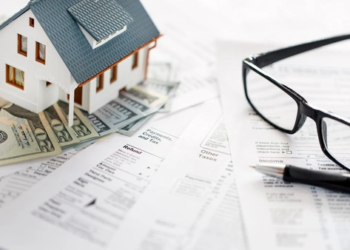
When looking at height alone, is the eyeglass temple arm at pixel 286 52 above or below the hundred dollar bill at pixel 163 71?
above

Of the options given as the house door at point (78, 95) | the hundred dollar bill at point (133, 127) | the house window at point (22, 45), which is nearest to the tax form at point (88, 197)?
the hundred dollar bill at point (133, 127)

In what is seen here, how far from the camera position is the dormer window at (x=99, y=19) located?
93cm

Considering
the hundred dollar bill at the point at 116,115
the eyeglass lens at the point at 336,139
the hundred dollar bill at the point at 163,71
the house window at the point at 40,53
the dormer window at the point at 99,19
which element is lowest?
the eyeglass lens at the point at 336,139

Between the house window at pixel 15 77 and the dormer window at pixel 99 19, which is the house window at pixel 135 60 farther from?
the house window at pixel 15 77

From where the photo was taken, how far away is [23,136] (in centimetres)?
94

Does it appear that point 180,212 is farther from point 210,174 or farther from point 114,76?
point 114,76

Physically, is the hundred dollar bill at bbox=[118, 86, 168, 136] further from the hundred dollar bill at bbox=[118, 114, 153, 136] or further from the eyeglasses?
the eyeglasses

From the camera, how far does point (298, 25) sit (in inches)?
61.2

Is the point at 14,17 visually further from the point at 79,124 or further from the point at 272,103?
the point at 272,103

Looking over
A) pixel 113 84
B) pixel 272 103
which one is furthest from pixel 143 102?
pixel 272 103

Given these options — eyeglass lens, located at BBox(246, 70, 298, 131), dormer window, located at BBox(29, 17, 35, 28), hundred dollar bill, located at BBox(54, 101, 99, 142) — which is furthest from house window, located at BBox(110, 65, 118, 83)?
eyeglass lens, located at BBox(246, 70, 298, 131)

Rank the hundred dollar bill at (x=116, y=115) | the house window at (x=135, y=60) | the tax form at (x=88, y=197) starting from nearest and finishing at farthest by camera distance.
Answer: the tax form at (x=88, y=197)
the hundred dollar bill at (x=116, y=115)
the house window at (x=135, y=60)

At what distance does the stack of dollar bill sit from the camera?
0.91 meters

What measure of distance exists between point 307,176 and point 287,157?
10cm
